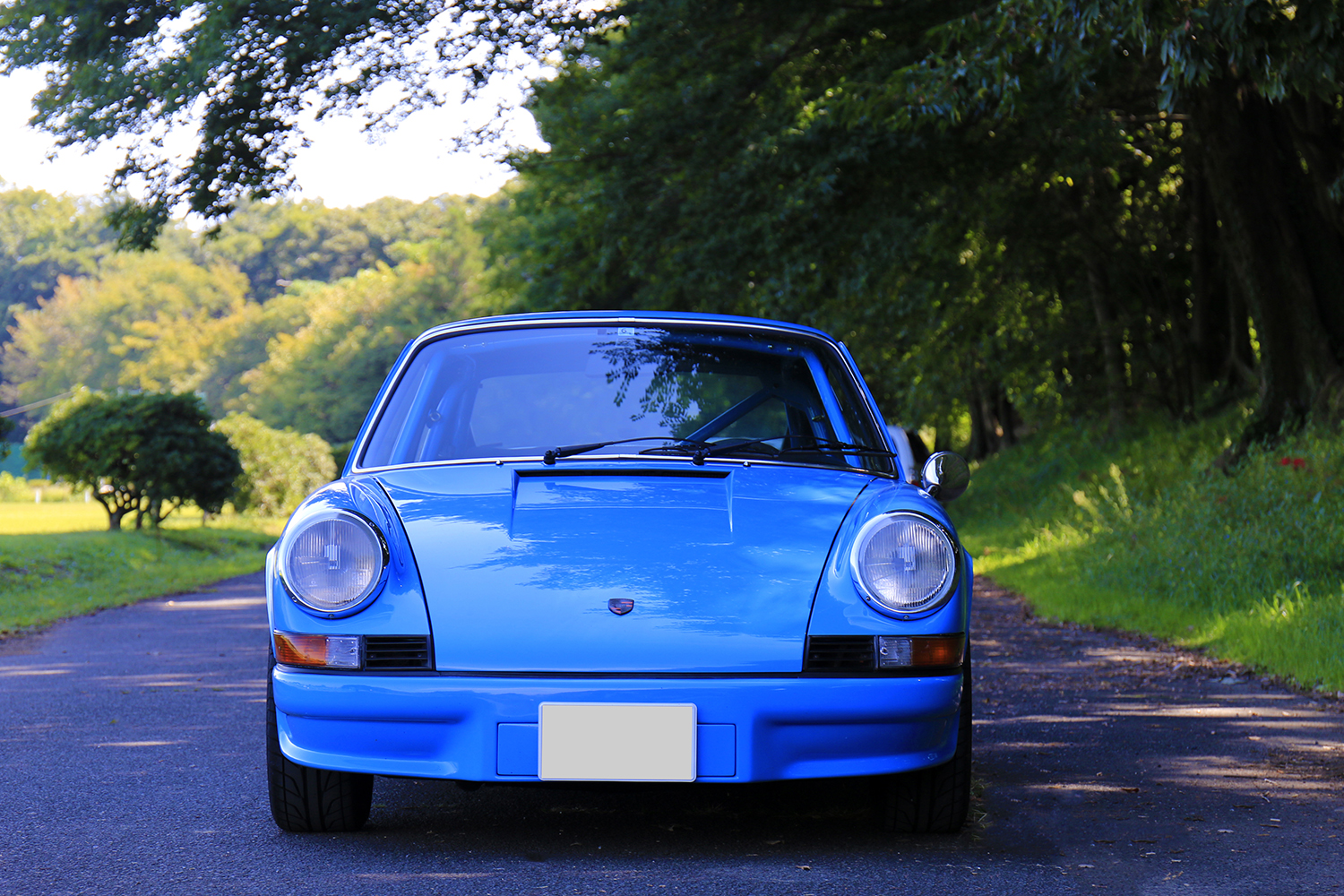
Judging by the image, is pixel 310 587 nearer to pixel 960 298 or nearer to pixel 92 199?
pixel 960 298

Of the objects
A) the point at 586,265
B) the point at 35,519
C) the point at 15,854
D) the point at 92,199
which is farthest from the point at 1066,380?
the point at 92,199

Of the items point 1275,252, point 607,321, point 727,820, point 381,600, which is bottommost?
point 727,820

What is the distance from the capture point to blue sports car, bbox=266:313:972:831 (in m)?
3.02

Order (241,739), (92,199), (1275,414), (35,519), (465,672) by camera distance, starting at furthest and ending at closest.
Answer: (92,199)
(35,519)
(1275,414)
(241,739)
(465,672)

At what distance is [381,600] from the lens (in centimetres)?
315

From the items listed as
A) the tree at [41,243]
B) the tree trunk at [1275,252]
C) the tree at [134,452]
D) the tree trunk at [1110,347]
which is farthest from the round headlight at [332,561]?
the tree at [41,243]

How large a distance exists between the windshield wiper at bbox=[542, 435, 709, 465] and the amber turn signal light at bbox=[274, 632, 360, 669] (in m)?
0.79

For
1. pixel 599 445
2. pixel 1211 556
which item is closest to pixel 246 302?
pixel 1211 556

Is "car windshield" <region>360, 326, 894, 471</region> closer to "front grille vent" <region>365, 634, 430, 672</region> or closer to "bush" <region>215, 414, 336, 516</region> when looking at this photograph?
"front grille vent" <region>365, 634, 430, 672</region>

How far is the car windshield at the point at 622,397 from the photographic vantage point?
395 centimetres

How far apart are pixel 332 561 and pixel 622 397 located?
3.77 feet

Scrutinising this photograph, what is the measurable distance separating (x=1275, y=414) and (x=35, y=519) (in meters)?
28.4

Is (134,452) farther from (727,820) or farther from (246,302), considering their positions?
(246,302)

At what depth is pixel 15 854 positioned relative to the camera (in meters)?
3.30
